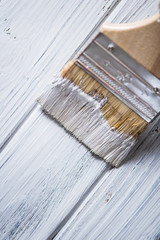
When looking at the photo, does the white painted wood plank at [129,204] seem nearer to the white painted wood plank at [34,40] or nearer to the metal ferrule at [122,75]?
the metal ferrule at [122,75]

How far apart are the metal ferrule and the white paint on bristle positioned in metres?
0.06

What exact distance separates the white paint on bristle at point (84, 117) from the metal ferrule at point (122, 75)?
0.06m

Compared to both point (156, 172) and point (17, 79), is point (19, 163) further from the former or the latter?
point (156, 172)

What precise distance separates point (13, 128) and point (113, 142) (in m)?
0.25

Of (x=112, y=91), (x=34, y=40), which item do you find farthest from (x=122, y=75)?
(x=34, y=40)

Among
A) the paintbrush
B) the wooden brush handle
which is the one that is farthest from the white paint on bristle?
the wooden brush handle

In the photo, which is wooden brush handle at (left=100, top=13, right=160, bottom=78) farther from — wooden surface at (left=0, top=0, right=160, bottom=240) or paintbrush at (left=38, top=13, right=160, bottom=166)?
wooden surface at (left=0, top=0, right=160, bottom=240)

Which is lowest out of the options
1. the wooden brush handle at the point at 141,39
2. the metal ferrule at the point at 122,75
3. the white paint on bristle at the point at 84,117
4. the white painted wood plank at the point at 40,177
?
the white painted wood plank at the point at 40,177

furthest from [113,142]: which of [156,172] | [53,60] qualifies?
[53,60]

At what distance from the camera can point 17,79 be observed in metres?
1.01

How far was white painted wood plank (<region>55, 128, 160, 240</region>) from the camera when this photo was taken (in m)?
1.00

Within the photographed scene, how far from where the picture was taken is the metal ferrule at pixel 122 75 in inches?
33.6

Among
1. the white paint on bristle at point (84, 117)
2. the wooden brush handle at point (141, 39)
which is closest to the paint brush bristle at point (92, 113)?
the white paint on bristle at point (84, 117)

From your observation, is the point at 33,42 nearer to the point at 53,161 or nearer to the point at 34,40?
the point at 34,40
